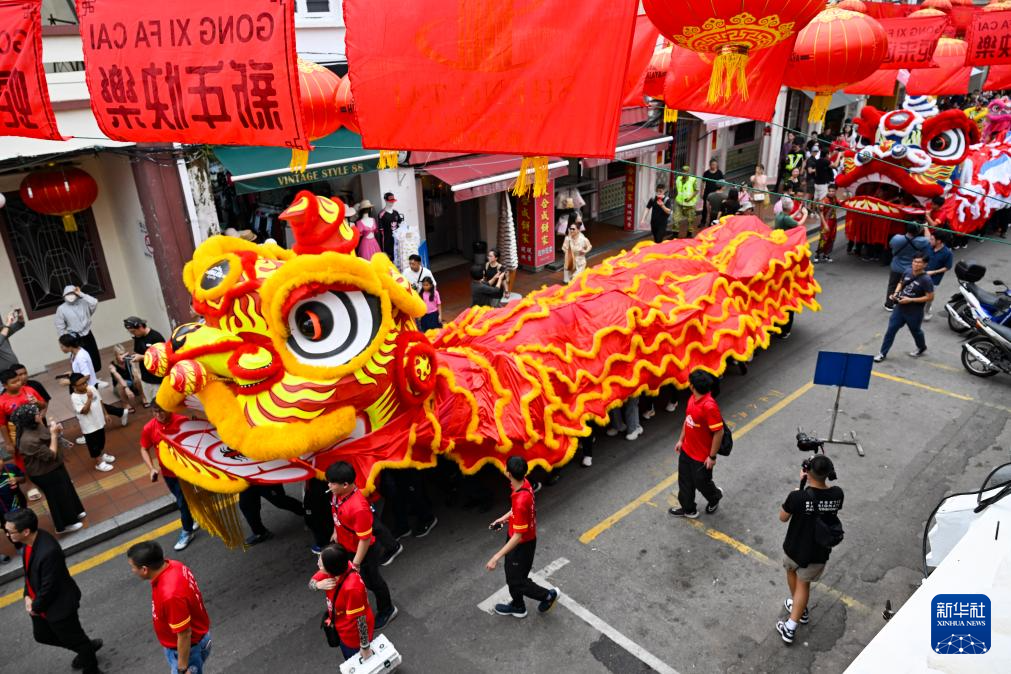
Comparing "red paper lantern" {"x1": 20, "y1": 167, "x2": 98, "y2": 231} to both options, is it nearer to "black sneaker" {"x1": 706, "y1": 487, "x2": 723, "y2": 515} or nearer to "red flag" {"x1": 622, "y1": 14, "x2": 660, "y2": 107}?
"red flag" {"x1": 622, "y1": 14, "x2": 660, "y2": 107}

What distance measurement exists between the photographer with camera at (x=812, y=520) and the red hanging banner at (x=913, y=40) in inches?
346

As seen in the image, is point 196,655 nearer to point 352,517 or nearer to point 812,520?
point 352,517

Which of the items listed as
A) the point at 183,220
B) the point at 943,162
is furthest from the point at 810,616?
the point at 943,162

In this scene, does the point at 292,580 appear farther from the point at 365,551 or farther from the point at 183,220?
the point at 183,220

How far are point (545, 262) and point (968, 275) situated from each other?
724 centimetres

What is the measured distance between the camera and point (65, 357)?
1088 cm

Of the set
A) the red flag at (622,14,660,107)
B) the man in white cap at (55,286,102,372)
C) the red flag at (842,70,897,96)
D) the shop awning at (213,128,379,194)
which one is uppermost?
the red flag at (622,14,660,107)

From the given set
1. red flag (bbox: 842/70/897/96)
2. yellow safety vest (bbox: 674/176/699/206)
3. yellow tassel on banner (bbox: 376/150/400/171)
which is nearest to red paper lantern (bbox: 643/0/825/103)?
yellow tassel on banner (bbox: 376/150/400/171)

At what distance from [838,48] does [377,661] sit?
6946 mm

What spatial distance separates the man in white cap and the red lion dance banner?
14.4 feet

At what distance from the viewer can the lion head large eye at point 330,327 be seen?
16.8ft

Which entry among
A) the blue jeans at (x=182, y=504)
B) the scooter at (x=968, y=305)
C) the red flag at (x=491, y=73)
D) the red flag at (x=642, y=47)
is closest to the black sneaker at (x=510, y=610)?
the blue jeans at (x=182, y=504)

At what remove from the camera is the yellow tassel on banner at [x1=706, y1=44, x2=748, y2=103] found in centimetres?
589

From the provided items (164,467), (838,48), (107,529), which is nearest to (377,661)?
(164,467)
